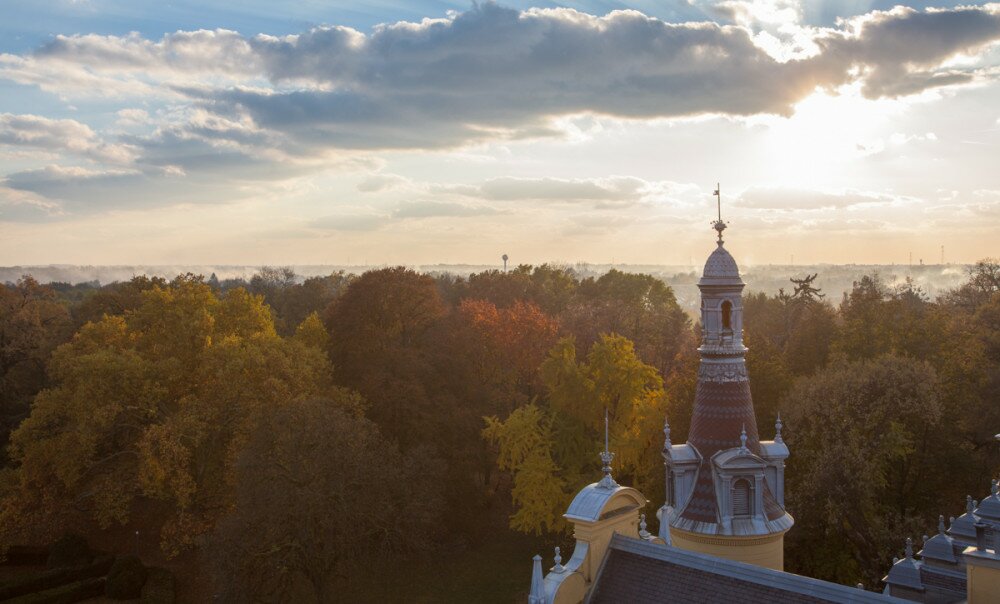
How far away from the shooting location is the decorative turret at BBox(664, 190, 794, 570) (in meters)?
17.5

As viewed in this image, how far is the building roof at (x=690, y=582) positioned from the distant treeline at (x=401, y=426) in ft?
38.7

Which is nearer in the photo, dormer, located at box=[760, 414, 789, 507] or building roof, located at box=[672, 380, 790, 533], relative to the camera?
building roof, located at box=[672, 380, 790, 533]

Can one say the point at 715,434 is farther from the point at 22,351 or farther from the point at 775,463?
the point at 22,351

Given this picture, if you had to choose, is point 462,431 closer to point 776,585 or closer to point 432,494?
point 432,494

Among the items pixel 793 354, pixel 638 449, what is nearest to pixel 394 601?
pixel 638 449

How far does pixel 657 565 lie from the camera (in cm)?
1416

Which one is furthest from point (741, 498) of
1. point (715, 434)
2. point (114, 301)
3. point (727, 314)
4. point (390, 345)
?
point (114, 301)

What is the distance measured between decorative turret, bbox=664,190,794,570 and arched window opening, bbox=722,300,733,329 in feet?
0.08

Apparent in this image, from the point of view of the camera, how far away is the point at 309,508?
24.0m

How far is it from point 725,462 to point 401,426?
1883 centimetres

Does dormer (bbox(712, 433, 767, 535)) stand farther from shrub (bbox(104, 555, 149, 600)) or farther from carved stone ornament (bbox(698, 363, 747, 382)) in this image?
shrub (bbox(104, 555, 149, 600))

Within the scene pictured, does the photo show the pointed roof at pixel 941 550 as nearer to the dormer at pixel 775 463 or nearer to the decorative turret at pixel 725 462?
the decorative turret at pixel 725 462

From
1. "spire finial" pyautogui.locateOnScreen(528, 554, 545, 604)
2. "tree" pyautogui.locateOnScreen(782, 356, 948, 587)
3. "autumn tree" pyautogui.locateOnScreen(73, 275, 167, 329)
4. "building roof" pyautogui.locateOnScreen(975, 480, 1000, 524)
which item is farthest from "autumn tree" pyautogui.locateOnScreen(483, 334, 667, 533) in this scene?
"autumn tree" pyautogui.locateOnScreen(73, 275, 167, 329)

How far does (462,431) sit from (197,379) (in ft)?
38.8
